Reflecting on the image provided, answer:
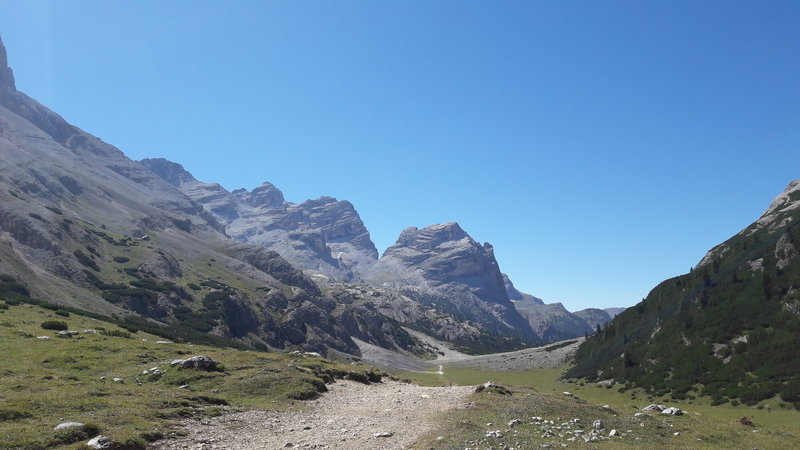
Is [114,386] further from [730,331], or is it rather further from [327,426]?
[730,331]

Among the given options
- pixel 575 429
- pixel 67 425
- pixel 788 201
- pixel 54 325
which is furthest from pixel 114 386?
pixel 788 201

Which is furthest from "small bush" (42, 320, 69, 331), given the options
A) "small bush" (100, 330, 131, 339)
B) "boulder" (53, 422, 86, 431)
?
"boulder" (53, 422, 86, 431)

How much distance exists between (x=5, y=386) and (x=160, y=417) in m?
13.9

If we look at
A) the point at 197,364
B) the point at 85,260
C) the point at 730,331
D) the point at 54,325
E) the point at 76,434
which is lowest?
the point at 54,325

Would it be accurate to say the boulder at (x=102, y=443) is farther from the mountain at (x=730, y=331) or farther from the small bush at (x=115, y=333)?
the mountain at (x=730, y=331)

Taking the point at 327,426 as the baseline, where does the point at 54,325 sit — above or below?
above

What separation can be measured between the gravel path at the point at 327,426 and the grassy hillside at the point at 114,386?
180 cm

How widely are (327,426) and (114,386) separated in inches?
729

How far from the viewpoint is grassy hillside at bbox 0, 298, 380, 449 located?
72.2 ft

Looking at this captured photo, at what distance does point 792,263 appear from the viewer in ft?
266

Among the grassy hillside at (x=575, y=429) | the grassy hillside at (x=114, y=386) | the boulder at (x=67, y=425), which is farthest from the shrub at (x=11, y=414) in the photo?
the grassy hillside at (x=575, y=429)

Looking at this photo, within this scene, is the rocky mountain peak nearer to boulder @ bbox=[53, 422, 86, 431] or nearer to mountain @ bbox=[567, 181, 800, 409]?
mountain @ bbox=[567, 181, 800, 409]

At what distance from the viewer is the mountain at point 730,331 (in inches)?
2569

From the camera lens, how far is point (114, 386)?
33156 millimetres
